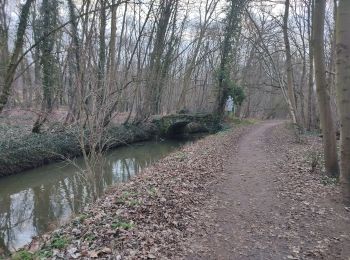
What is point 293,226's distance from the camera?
20.0ft

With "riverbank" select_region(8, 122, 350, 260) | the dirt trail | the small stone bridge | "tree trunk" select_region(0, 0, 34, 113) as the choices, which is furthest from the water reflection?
the small stone bridge

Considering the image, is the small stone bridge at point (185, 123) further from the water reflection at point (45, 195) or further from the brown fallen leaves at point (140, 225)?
the brown fallen leaves at point (140, 225)

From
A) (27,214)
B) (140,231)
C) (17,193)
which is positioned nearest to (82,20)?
(17,193)

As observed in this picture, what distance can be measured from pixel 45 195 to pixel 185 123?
16673 millimetres

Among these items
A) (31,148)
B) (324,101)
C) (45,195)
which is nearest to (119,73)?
(31,148)

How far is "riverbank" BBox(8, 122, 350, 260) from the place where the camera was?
17.0 feet

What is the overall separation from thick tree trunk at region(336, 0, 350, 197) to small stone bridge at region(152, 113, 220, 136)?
20.3m

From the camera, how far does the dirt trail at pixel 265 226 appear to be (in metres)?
5.18

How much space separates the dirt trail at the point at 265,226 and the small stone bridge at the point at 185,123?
1793 centimetres

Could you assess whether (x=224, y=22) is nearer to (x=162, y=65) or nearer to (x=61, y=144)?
(x=162, y=65)

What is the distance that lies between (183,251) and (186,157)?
8.14m

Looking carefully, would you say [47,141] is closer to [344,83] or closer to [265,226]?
[265,226]

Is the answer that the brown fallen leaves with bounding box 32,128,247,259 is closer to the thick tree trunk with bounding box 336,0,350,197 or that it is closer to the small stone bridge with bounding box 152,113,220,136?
the thick tree trunk with bounding box 336,0,350,197

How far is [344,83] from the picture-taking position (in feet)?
22.4
